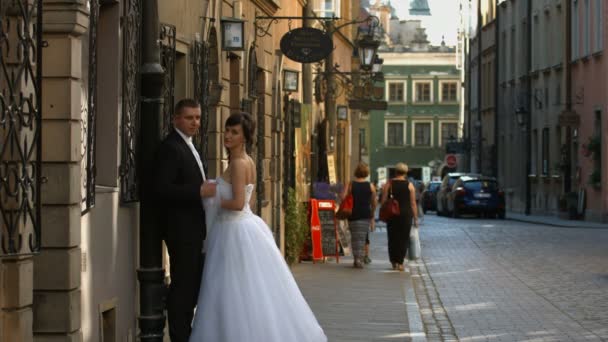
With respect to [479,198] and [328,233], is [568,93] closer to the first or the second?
[479,198]

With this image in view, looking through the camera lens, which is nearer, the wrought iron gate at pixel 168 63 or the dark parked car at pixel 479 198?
the wrought iron gate at pixel 168 63

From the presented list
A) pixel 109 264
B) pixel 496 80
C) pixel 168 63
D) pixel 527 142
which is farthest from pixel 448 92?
pixel 109 264

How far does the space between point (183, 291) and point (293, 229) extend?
1300 cm

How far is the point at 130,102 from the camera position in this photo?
11.6 metres

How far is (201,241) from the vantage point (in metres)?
10.5

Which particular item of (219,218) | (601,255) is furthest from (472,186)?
(219,218)

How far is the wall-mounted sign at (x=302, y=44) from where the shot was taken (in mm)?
22688

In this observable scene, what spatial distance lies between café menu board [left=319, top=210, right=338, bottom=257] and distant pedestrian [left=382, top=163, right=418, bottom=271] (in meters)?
1.40

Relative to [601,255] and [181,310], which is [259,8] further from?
[181,310]

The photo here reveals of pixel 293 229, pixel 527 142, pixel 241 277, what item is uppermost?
pixel 527 142

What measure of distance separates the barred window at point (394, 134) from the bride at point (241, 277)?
4163 inches

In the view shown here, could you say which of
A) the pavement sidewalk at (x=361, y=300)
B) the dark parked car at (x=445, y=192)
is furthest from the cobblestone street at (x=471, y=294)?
the dark parked car at (x=445, y=192)

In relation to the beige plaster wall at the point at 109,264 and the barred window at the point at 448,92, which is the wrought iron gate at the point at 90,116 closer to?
the beige plaster wall at the point at 109,264

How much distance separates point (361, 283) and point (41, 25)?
1214 cm
